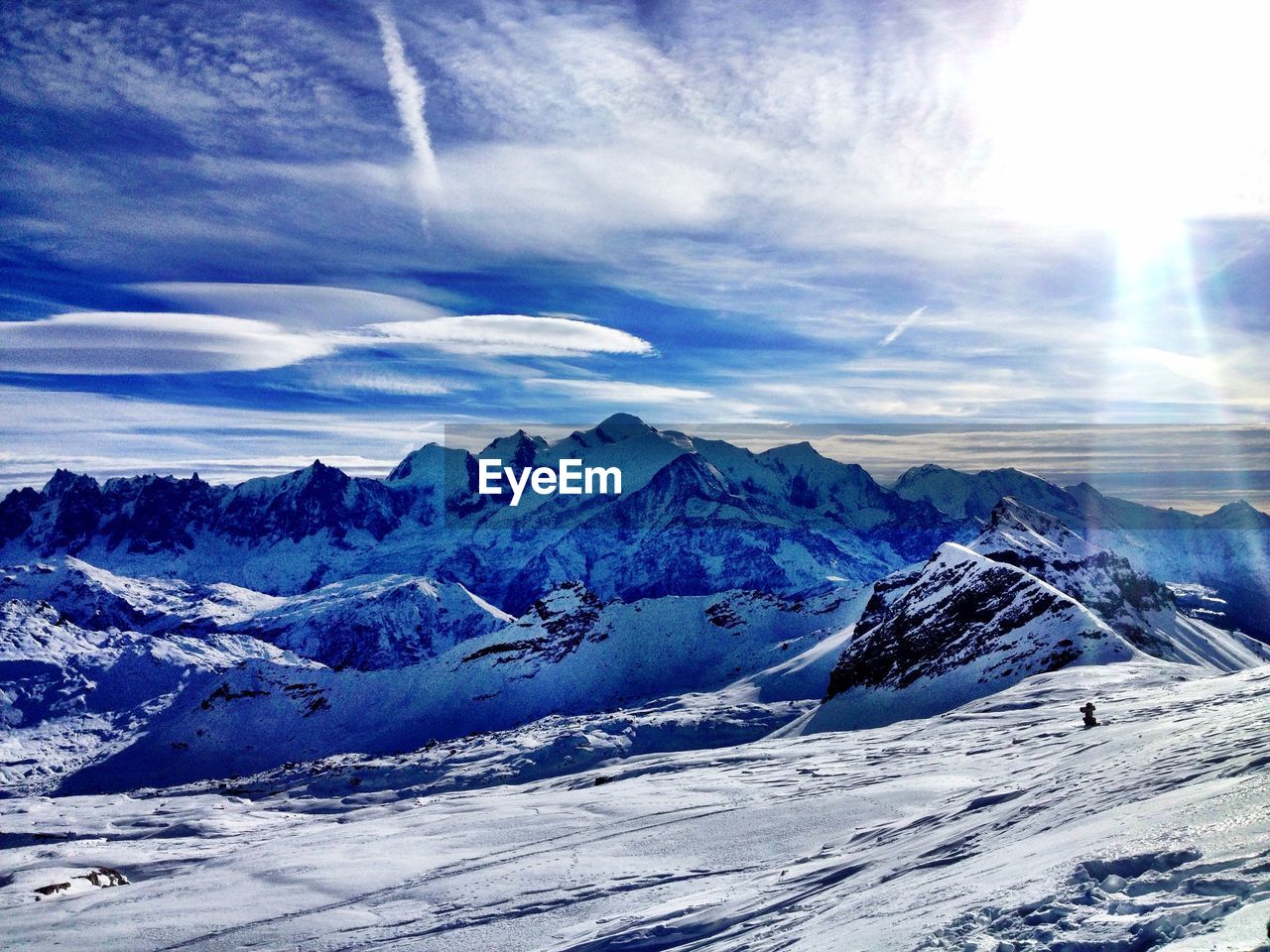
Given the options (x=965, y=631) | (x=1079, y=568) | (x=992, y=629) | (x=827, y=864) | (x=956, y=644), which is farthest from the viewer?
(x=1079, y=568)

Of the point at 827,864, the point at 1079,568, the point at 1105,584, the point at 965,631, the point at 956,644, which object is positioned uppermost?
the point at 1079,568

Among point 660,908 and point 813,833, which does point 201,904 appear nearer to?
point 660,908

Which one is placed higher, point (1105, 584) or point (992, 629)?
point (1105, 584)

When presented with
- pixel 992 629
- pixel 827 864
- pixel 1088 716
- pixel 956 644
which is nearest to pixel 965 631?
Result: pixel 956 644

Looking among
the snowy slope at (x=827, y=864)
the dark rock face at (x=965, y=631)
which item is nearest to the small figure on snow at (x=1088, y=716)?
the snowy slope at (x=827, y=864)

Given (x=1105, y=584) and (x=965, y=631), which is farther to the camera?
(x=1105, y=584)

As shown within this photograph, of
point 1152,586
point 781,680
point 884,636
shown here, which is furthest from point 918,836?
point 781,680

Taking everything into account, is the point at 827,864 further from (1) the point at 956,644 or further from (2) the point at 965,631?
(2) the point at 965,631

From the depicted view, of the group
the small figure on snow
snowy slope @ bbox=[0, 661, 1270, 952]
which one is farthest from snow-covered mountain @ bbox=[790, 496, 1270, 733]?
the small figure on snow

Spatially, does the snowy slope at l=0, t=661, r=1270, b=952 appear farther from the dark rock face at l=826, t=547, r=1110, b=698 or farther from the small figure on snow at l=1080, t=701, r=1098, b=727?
the dark rock face at l=826, t=547, r=1110, b=698
